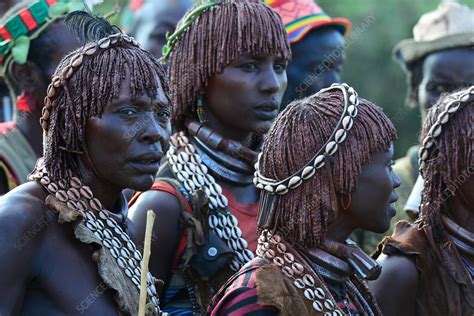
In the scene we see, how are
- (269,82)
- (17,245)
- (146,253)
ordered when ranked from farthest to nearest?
1. (269,82)
2. (17,245)
3. (146,253)

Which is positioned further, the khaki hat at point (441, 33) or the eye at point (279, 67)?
the khaki hat at point (441, 33)

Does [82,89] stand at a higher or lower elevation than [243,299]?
higher

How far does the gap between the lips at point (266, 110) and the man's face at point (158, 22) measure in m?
2.54

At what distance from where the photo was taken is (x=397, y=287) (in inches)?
188

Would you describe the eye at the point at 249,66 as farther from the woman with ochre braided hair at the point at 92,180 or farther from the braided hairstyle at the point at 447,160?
the woman with ochre braided hair at the point at 92,180

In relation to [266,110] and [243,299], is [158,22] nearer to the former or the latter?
[266,110]

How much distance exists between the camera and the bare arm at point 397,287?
4770mm

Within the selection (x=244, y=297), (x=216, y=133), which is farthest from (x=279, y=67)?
(x=244, y=297)

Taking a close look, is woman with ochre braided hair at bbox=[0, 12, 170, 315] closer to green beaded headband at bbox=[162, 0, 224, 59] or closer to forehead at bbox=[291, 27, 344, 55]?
green beaded headband at bbox=[162, 0, 224, 59]

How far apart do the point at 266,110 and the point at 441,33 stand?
2841mm

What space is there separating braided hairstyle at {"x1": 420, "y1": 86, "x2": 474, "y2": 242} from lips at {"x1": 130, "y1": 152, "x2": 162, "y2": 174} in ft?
4.36

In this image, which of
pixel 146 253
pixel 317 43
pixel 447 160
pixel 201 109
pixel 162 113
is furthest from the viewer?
Answer: pixel 317 43

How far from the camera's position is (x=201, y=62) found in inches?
214

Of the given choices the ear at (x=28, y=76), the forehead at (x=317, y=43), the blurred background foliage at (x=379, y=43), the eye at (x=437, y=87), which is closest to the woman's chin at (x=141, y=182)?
the ear at (x=28, y=76)
